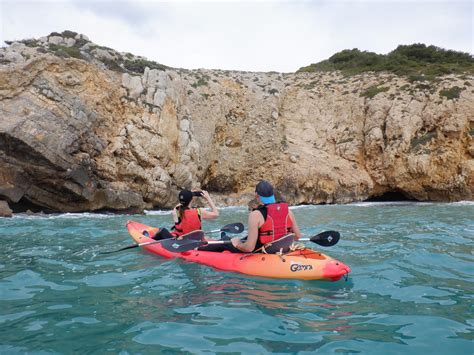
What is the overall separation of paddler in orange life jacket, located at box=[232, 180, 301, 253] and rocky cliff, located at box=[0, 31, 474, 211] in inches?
479

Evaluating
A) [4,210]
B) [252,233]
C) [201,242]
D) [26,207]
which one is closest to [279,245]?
[252,233]

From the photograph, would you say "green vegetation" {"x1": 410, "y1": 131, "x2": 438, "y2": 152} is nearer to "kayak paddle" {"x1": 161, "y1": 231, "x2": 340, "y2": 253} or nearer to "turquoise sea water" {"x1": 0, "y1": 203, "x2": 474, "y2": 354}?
"turquoise sea water" {"x1": 0, "y1": 203, "x2": 474, "y2": 354}

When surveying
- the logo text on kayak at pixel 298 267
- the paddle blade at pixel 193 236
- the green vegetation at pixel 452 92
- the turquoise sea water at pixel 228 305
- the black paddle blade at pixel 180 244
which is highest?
the green vegetation at pixel 452 92

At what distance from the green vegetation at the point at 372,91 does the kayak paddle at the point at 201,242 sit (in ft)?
79.7

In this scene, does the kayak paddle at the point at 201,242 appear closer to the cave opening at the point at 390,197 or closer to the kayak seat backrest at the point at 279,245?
the kayak seat backrest at the point at 279,245

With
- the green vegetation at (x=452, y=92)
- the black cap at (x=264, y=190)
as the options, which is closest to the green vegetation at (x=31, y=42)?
the black cap at (x=264, y=190)

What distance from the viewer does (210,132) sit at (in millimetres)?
25281

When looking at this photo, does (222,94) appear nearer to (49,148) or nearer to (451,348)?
(49,148)

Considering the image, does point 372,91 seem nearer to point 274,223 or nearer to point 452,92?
point 452,92

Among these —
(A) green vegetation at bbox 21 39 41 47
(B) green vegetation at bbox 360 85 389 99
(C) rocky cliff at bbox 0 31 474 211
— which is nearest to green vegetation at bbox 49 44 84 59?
(C) rocky cliff at bbox 0 31 474 211

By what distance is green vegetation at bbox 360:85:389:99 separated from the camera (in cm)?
2897

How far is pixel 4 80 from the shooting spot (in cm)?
1650

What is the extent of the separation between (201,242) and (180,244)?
1.48 ft

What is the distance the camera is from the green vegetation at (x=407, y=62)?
98.4 feet
